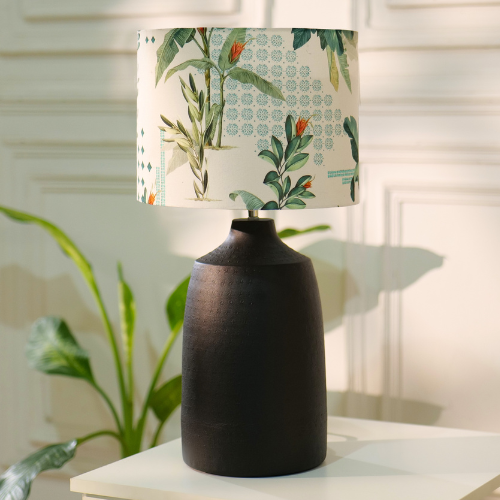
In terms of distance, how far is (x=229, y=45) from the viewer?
0.94 meters

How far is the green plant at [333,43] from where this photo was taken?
953 millimetres

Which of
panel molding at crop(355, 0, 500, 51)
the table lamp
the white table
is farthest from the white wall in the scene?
the table lamp

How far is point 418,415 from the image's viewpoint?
1.44 m

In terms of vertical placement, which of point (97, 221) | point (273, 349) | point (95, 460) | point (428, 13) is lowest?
point (95, 460)

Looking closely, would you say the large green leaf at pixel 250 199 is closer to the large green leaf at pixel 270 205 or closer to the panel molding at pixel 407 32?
the large green leaf at pixel 270 205

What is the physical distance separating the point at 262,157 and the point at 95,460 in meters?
0.99

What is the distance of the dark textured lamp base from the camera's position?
1025 millimetres

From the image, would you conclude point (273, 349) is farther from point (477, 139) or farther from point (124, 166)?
point (124, 166)

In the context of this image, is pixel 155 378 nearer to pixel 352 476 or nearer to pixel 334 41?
pixel 352 476

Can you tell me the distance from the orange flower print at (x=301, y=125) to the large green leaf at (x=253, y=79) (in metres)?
0.05

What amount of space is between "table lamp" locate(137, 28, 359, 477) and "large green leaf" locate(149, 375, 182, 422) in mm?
361

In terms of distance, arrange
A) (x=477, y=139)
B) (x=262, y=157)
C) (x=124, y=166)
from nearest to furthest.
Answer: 1. (x=262, y=157)
2. (x=477, y=139)
3. (x=124, y=166)

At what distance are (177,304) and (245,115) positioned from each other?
1.85ft

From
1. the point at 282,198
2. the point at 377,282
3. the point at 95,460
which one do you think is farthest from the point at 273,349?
the point at 95,460
